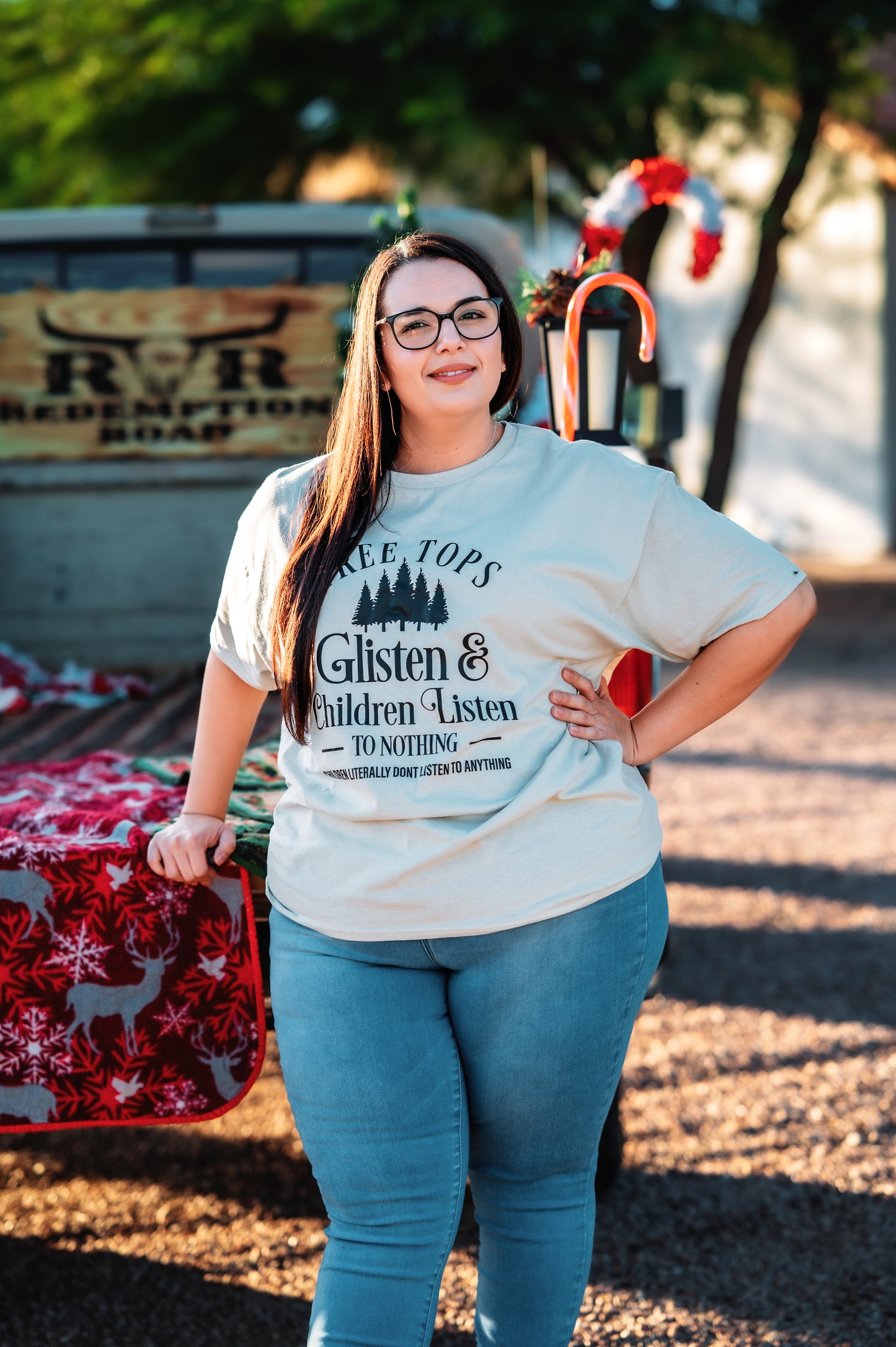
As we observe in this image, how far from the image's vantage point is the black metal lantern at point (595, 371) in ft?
8.60

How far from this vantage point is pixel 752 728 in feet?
24.8

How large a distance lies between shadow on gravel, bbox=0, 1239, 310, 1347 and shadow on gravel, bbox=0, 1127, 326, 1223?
0.28 metres

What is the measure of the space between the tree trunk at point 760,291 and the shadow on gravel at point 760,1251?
8.03m

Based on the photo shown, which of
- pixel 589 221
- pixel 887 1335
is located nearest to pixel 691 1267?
pixel 887 1335

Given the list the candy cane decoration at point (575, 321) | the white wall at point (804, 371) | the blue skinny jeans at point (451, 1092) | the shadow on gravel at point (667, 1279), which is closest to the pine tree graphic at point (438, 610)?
the blue skinny jeans at point (451, 1092)

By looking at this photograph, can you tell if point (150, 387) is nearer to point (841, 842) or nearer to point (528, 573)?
point (528, 573)

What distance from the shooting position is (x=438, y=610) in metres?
1.71

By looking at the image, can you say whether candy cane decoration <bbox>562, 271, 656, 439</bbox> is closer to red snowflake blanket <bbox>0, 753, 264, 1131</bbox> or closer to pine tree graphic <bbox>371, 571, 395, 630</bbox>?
pine tree graphic <bbox>371, 571, 395, 630</bbox>

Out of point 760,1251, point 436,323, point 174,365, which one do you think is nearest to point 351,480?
point 436,323

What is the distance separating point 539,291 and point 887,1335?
199 cm

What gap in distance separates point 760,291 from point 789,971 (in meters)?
7.63

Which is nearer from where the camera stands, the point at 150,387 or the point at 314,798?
the point at 314,798

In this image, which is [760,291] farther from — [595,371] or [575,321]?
[575,321]

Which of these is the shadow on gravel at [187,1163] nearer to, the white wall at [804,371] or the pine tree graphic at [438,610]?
the pine tree graphic at [438,610]
